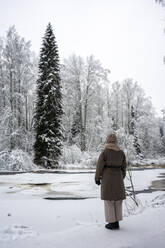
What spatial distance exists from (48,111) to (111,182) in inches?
594

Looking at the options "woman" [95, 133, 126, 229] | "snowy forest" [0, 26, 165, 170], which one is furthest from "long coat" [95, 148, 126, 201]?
"snowy forest" [0, 26, 165, 170]

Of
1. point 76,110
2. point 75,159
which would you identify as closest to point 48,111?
point 75,159

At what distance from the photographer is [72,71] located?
25.4 metres

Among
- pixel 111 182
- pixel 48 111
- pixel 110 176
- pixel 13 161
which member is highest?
pixel 48 111

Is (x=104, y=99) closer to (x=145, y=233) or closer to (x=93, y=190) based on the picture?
(x=93, y=190)

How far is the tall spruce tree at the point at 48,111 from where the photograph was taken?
57.6 ft

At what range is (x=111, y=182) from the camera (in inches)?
152

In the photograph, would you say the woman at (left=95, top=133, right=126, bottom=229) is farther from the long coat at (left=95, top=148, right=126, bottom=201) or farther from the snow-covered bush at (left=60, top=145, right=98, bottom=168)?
the snow-covered bush at (left=60, top=145, right=98, bottom=168)

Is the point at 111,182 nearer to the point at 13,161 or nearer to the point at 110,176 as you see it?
the point at 110,176

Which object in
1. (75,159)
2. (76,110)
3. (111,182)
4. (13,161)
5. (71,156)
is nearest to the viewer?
(111,182)

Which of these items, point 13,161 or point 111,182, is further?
point 13,161

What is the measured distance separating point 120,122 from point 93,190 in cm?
2574

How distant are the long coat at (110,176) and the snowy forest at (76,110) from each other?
17.0 ft

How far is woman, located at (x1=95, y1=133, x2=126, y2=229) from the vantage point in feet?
12.5
